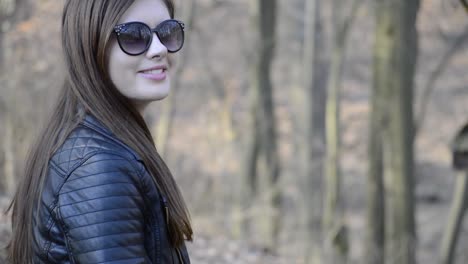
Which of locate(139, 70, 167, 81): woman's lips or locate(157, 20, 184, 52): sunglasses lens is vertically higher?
locate(157, 20, 184, 52): sunglasses lens

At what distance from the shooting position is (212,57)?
72.6 feet

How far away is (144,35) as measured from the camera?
7.94 ft

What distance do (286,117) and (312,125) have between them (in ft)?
28.0

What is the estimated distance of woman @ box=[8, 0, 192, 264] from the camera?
209 centimetres

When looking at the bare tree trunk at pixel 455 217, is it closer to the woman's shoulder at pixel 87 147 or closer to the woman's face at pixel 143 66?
the woman's face at pixel 143 66

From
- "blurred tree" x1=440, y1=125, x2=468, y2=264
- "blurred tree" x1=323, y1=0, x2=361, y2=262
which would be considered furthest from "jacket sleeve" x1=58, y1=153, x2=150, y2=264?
Result: "blurred tree" x1=323, y1=0, x2=361, y2=262

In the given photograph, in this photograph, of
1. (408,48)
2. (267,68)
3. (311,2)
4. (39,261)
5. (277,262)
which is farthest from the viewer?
(311,2)

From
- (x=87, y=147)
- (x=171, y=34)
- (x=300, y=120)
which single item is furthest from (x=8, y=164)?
(x=87, y=147)

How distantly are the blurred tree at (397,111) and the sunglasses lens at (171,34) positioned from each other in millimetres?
5214

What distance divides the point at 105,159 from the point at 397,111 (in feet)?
19.4

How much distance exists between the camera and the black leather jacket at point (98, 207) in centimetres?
208

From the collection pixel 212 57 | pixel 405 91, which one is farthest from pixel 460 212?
pixel 212 57

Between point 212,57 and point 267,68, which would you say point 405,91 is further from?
point 212,57

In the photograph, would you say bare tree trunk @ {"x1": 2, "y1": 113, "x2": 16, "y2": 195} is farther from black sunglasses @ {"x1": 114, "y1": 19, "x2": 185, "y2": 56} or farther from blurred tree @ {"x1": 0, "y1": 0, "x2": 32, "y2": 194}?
black sunglasses @ {"x1": 114, "y1": 19, "x2": 185, "y2": 56}
